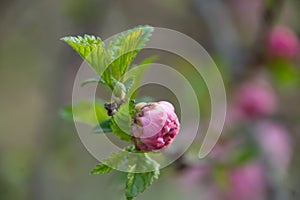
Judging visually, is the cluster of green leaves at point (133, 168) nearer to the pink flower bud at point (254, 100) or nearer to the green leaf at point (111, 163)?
the green leaf at point (111, 163)

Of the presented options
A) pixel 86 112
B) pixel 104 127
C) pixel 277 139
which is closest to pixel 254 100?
pixel 277 139

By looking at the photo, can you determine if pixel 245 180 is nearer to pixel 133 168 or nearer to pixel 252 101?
pixel 252 101

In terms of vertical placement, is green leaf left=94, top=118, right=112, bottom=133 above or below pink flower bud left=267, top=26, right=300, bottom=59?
below

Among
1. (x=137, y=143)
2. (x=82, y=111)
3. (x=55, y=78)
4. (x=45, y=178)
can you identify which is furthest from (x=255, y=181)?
(x=137, y=143)

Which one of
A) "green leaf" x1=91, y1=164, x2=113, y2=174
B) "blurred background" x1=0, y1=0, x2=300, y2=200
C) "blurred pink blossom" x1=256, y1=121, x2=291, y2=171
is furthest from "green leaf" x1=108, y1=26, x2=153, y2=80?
"blurred pink blossom" x1=256, y1=121, x2=291, y2=171

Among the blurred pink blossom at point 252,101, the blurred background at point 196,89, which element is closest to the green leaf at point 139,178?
the blurred background at point 196,89

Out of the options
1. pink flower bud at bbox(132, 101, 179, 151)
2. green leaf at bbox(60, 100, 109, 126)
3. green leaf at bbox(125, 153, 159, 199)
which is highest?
green leaf at bbox(60, 100, 109, 126)

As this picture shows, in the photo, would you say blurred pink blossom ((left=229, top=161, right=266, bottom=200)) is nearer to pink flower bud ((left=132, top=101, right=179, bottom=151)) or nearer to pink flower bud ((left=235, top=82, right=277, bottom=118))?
pink flower bud ((left=235, top=82, right=277, bottom=118))
